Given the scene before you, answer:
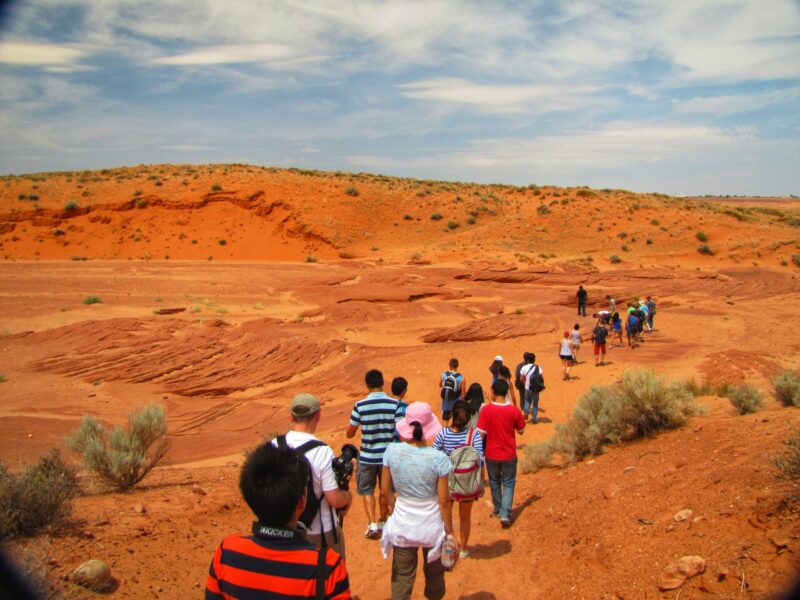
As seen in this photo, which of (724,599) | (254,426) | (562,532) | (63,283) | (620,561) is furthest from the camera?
(63,283)

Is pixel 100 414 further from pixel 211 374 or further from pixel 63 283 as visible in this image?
pixel 63 283

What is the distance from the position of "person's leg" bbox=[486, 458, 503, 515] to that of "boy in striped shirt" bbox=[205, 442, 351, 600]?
15.6 feet

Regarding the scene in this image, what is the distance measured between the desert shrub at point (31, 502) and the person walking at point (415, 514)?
351cm

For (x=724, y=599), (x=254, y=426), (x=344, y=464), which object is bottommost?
(x=254, y=426)

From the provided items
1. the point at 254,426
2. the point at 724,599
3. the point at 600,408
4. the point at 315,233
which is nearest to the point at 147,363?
the point at 254,426

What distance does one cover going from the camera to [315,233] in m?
49.8

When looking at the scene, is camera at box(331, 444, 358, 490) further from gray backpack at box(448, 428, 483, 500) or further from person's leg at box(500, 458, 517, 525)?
person's leg at box(500, 458, 517, 525)

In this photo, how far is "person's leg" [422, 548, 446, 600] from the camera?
15.5 feet

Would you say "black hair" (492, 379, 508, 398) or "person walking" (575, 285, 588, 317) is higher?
"black hair" (492, 379, 508, 398)

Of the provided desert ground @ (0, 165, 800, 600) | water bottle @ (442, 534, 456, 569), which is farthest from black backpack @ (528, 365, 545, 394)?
water bottle @ (442, 534, 456, 569)

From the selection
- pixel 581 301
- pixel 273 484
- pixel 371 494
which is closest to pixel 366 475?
pixel 371 494

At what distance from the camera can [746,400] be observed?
9.16m

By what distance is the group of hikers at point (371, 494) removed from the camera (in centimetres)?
273

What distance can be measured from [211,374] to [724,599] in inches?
554
